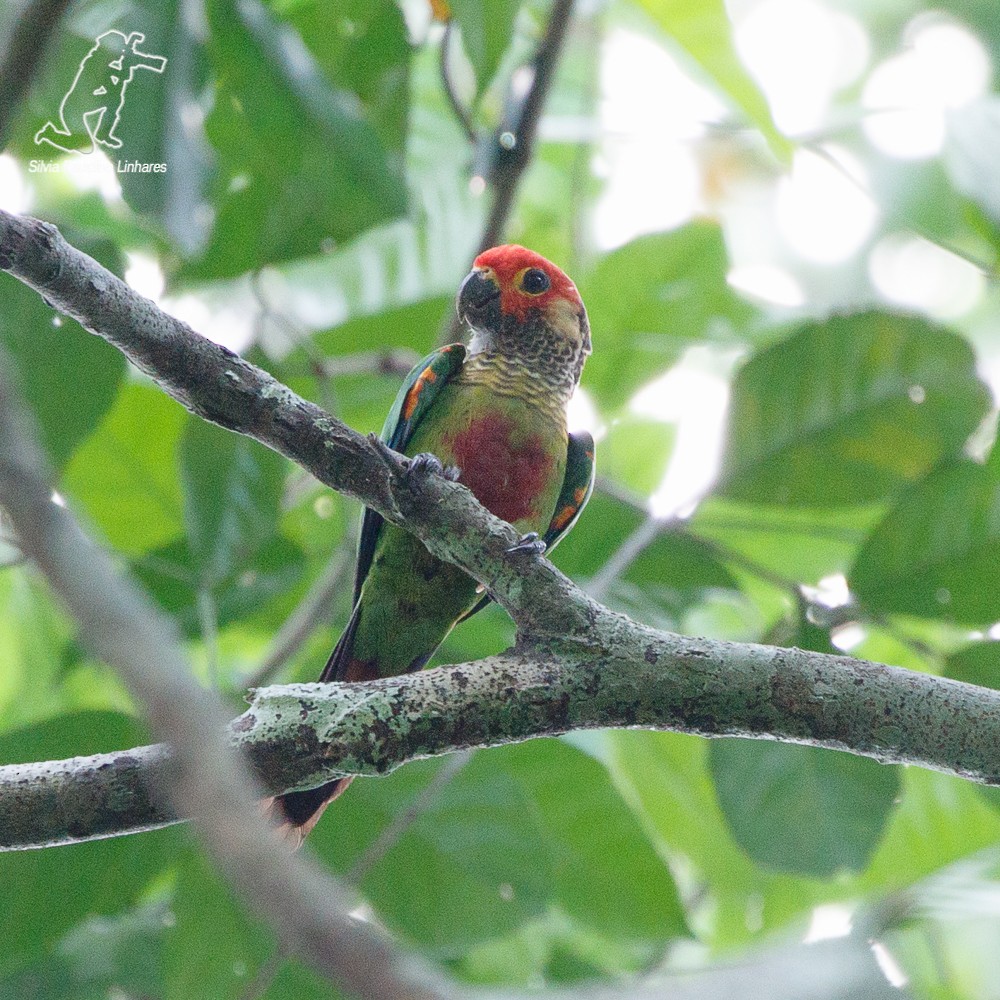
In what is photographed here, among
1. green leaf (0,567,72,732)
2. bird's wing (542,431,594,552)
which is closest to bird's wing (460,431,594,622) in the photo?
bird's wing (542,431,594,552)

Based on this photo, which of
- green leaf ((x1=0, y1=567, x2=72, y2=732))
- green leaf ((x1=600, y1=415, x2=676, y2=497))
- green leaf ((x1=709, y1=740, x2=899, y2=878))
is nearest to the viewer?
green leaf ((x1=709, y1=740, x2=899, y2=878))

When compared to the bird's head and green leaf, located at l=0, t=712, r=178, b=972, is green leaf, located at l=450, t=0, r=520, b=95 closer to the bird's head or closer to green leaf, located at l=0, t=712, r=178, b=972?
the bird's head

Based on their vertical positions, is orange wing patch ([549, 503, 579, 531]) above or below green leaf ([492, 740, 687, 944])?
above

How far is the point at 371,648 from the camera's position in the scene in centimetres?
315

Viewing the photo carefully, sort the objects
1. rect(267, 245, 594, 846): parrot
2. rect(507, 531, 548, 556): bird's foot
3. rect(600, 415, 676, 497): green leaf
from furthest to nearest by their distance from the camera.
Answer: rect(600, 415, 676, 497): green leaf → rect(267, 245, 594, 846): parrot → rect(507, 531, 548, 556): bird's foot

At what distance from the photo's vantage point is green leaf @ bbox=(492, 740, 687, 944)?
3.44 metres

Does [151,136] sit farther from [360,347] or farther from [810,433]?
[810,433]

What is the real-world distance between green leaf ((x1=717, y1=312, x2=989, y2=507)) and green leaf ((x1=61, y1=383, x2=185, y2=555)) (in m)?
1.73

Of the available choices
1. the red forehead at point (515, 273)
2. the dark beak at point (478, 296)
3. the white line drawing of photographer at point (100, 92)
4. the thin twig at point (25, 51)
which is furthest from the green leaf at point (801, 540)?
the thin twig at point (25, 51)

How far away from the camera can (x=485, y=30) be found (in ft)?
9.20

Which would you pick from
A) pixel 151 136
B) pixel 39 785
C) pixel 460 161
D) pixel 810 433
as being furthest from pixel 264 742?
pixel 460 161

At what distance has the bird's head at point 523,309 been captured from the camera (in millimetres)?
3570

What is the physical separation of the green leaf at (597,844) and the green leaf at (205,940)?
81cm

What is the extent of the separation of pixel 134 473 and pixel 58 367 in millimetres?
716
